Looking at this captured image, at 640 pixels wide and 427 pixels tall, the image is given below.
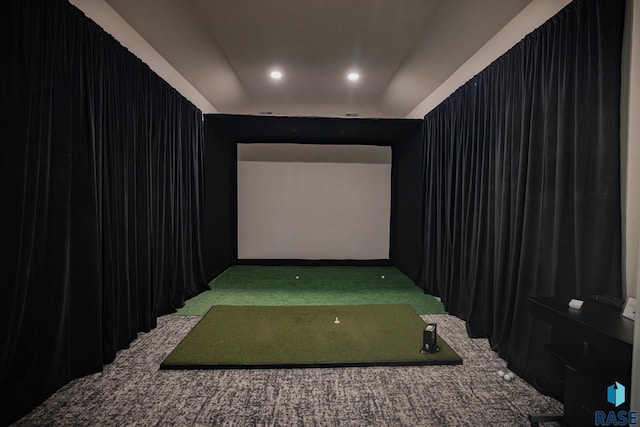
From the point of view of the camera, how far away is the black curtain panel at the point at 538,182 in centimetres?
172

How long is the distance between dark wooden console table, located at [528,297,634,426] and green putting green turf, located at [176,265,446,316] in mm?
1878

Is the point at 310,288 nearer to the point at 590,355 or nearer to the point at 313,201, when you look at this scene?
the point at 313,201

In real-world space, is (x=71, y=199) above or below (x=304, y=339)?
above

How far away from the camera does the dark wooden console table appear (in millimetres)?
1314

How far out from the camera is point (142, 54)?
2.93 metres

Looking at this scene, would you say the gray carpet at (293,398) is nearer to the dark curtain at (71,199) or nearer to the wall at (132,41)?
the dark curtain at (71,199)

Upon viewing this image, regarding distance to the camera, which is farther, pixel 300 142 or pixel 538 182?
pixel 300 142

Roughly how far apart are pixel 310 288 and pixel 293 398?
98.8 inches

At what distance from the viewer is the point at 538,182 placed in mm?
2215

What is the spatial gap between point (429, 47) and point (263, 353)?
3352 millimetres

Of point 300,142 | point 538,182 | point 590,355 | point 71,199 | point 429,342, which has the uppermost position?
point 300,142

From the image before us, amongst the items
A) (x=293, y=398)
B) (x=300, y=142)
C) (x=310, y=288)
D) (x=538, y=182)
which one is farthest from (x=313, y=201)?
(x=293, y=398)

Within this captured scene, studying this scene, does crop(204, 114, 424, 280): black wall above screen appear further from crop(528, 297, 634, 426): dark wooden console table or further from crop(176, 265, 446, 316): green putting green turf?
crop(528, 297, 634, 426): dark wooden console table

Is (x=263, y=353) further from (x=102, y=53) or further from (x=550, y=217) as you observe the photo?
(x=102, y=53)
